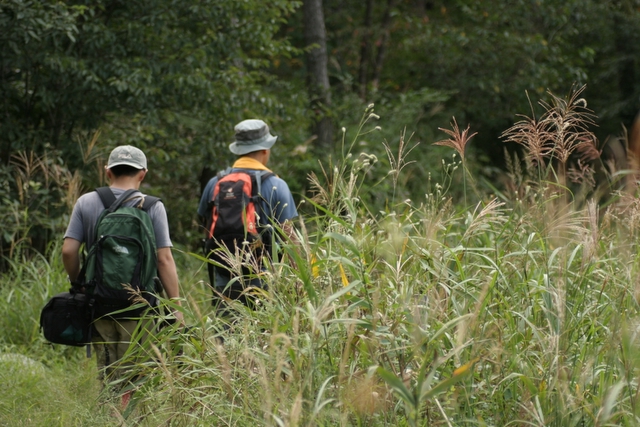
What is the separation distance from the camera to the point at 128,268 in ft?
13.9

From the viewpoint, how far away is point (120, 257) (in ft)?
13.9

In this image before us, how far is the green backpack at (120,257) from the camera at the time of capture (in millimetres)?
4227

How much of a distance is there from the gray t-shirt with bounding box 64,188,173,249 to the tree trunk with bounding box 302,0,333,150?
8.49m

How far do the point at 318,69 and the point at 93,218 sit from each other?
8986 mm

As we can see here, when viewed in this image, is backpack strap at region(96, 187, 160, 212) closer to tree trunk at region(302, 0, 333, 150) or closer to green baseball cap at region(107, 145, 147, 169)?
green baseball cap at region(107, 145, 147, 169)

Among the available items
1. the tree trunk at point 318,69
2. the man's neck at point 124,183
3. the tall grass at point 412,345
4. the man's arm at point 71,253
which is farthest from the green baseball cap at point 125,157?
the tree trunk at point 318,69

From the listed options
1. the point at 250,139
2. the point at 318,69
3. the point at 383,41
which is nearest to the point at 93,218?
the point at 250,139

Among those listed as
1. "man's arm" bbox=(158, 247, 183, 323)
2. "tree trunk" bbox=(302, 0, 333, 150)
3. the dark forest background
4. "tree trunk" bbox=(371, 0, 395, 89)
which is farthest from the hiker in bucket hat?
"tree trunk" bbox=(371, 0, 395, 89)

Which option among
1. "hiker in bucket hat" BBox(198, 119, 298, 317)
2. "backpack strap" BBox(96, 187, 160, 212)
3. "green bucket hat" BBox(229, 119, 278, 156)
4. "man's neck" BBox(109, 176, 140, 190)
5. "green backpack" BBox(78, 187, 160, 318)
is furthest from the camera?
"green bucket hat" BBox(229, 119, 278, 156)

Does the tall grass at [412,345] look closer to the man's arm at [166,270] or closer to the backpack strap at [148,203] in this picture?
the man's arm at [166,270]

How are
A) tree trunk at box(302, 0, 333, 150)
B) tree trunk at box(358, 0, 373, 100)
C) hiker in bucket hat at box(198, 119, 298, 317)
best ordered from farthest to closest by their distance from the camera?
tree trunk at box(358, 0, 373, 100)
tree trunk at box(302, 0, 333, 150)
hiker in bucket hat at box(198, 119, 298, 317)

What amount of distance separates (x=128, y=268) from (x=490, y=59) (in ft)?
44.3

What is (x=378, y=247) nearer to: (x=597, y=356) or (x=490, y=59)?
(x=597, y=356)

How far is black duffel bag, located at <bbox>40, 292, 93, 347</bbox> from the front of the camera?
14.5 feet
